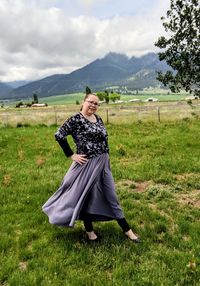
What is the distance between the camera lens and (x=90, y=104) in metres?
7.85

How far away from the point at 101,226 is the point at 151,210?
5.71 feet

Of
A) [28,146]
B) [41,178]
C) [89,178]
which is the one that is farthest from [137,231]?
[28,146]

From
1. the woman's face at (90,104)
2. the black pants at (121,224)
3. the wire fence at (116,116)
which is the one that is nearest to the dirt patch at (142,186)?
the black pants at (121,224)

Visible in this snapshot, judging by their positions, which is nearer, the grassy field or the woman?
the grassy field

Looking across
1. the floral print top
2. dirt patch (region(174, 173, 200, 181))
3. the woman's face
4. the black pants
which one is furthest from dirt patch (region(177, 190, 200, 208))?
the woman's face

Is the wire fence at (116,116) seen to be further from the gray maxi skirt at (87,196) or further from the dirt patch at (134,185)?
the gray maxi skirt at (87,196)

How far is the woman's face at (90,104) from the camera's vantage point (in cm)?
784

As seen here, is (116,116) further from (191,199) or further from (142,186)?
(191,199)

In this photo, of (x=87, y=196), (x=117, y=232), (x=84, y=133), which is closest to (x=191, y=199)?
(x=117, y=232)

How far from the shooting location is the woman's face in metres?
7.84

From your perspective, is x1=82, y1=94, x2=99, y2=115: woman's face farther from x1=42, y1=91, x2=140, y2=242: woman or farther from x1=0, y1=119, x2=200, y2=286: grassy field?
x1=0, y1=119, x2=200, y2=286: grassy field

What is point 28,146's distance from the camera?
21.2 meters

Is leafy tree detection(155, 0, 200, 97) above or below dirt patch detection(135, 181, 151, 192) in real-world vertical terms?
above

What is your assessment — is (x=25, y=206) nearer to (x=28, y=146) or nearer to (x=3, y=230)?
(x=3, y=230)
